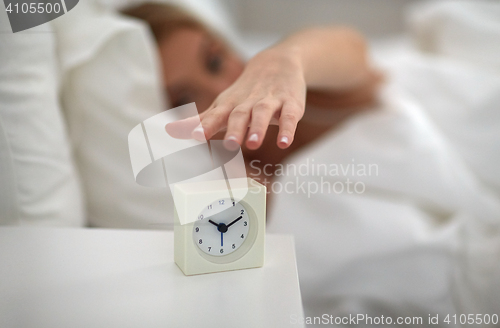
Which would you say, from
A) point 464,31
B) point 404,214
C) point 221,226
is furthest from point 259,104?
point 464,31

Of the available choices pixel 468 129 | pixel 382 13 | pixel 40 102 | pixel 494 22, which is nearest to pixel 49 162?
pixel 40 102

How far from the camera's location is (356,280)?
Answer: 21.5 inches

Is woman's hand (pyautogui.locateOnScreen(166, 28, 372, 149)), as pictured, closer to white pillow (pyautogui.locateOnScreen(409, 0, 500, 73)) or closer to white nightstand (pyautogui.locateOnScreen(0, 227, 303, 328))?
white nightstand (pyautogui.locateOnScreen(0, 227, 303, 328))

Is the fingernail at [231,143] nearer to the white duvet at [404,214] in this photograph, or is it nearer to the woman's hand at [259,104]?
the woman's hand at [259,104]

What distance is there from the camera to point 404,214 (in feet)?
1.88

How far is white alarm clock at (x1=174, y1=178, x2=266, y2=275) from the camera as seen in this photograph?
308 mm

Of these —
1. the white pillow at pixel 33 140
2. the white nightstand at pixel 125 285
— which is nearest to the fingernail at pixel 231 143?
the white nightstand at pixel 125 285

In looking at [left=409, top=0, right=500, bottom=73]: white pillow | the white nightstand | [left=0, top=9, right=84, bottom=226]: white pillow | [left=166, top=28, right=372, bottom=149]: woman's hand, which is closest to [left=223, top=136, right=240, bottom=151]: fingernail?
[left=166, top=28, right=372, bottom=149]: woman's hand

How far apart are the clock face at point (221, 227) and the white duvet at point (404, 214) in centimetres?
10

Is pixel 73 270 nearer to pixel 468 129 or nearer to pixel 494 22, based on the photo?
pixel 468 129

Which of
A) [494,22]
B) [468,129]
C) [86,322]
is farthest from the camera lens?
[494,22]

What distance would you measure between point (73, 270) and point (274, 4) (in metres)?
1.77

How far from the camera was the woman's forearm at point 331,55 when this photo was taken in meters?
0.46

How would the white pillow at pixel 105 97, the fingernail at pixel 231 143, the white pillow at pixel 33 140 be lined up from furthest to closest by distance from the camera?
the white pillow at pixel 105 97 < the white pillow at pixel 33 140 < the fingernail at pixel 231 143
